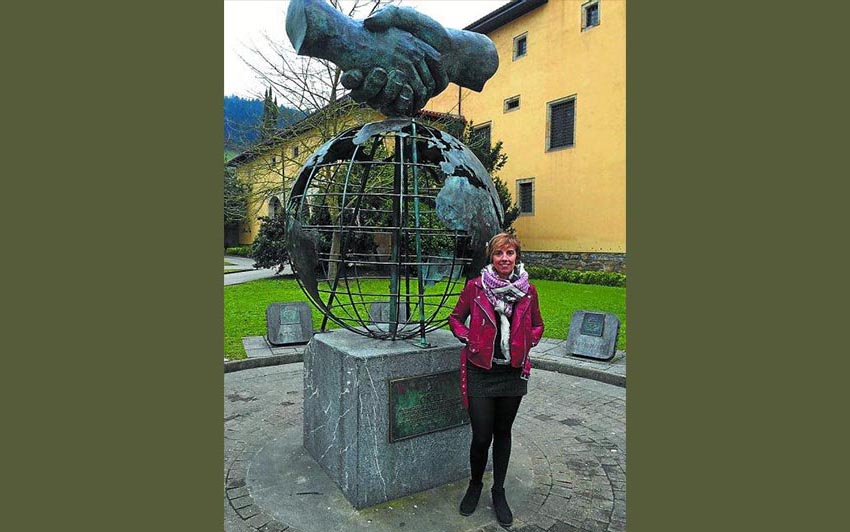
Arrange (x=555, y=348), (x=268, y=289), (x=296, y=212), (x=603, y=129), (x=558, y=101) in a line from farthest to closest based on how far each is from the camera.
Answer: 1. (x=558, y=101)
2. (x=603, y=129)
3. (x=268, y=289)
4. (x=555, y=348)
5. (x=296, y=212)

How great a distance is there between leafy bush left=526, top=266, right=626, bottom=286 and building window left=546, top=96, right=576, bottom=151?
513 cm

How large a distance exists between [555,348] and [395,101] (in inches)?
212

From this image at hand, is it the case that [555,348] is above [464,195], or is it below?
below

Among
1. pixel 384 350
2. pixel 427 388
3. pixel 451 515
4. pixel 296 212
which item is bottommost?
pixel 451 515

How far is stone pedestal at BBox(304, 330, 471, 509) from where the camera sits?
352cm

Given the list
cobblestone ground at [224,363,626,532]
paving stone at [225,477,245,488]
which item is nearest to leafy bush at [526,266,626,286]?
cobblestone ground at [224,363,626,532]

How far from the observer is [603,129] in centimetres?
1917

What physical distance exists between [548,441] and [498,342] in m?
2.05

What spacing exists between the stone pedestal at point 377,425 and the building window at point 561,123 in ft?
61.2

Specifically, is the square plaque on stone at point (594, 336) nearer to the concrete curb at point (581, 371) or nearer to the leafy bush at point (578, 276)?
the concrete curb at point (581, 371)

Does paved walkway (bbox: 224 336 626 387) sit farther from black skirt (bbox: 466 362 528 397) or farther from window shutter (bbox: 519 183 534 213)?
window shutter (bbox: 519 183 534 213)

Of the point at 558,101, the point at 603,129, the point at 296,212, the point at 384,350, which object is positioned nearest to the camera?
the point at 384,350

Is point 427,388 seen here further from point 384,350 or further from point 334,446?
point 334,446

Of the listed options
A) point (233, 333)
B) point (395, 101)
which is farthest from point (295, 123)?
point (395, 101)
